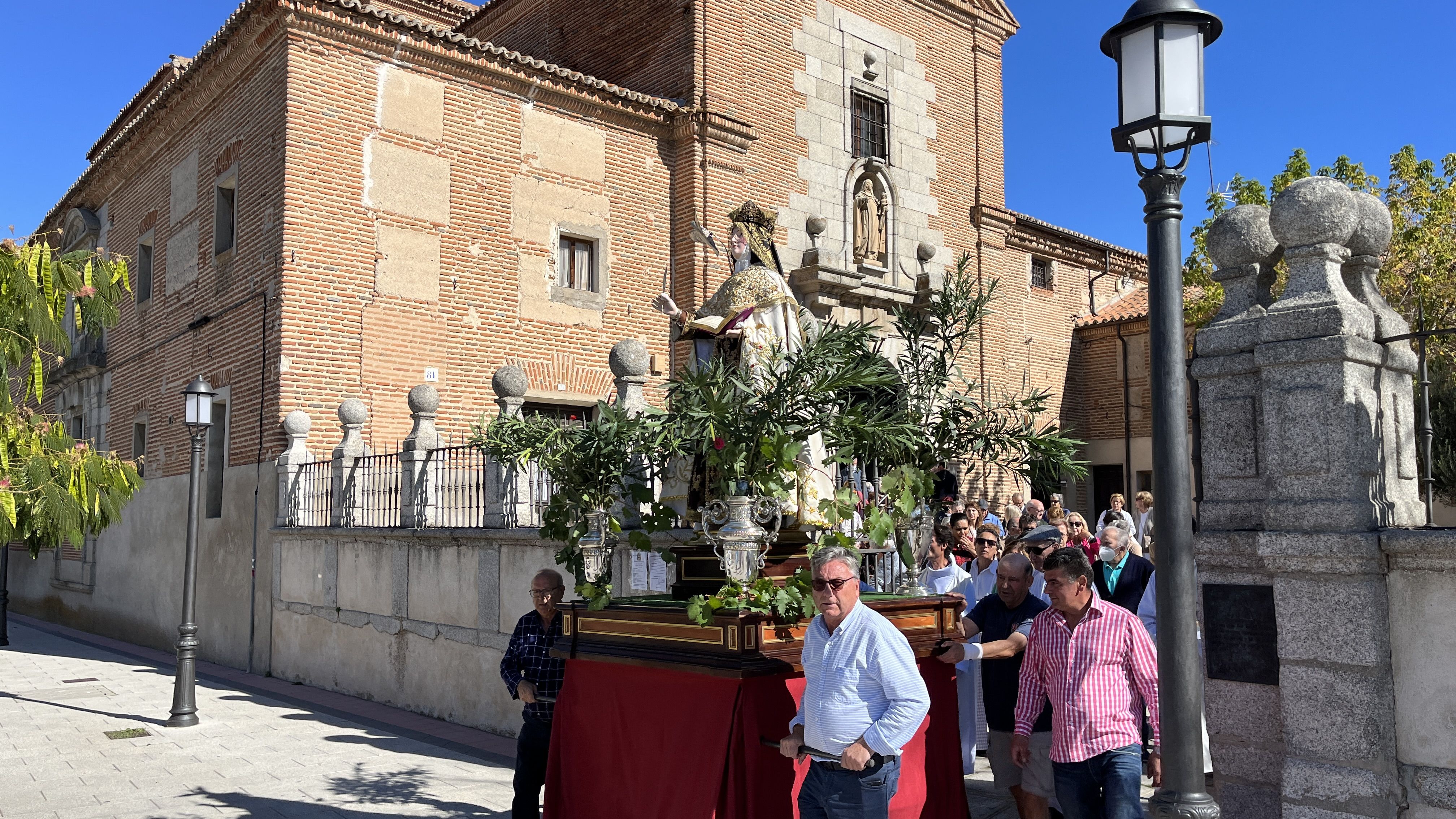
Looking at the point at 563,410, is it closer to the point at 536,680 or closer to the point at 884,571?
the point at 884,571

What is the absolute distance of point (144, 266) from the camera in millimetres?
19359

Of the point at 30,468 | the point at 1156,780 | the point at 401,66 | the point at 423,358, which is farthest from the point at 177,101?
the point at 1156,780

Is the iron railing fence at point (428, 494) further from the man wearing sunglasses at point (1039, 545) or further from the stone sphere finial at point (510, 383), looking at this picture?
the man wearing sunglasses at point (1039, 545)

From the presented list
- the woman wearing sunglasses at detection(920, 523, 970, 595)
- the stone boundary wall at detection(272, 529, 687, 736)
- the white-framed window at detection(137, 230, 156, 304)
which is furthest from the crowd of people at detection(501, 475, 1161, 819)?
the white-framed window at detection(137, 230, 156, 304)

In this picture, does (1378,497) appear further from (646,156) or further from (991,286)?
(646,156)

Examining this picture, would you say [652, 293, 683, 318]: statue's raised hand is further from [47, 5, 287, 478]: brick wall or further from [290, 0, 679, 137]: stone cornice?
[290, 0, 679, 137]: stone cornice

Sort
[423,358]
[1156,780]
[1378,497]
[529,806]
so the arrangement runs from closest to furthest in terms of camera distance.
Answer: [1156,780], [1378,497], [529,806], [423,358]

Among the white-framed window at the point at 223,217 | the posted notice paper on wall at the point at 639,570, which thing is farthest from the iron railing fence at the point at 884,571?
the white-framed window at the point at 223,217

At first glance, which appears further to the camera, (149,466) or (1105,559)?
(149,466)

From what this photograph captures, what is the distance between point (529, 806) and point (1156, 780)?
10.8 ft

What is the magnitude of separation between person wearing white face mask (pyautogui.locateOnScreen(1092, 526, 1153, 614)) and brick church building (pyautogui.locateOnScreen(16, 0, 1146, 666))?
9504mm

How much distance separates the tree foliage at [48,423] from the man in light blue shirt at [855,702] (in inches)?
360

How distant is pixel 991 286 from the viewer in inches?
246

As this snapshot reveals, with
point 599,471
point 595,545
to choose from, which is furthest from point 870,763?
point 599,471
